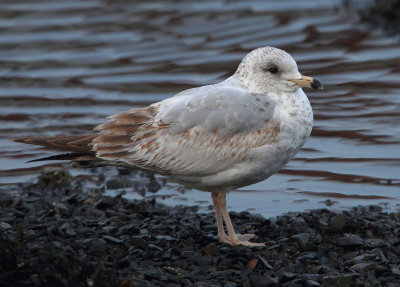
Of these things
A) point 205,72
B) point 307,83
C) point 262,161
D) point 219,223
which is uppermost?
point 307,83

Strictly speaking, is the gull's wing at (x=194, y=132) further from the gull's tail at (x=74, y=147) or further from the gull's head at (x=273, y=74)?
the gull's head at (x=273, y=74)

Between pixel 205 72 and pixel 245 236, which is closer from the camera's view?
pixel 245 236

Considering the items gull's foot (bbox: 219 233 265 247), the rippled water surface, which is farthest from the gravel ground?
the rippled water surface

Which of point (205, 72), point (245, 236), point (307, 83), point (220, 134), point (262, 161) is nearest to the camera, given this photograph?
point (262, 161)

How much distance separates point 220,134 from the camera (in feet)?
21.4

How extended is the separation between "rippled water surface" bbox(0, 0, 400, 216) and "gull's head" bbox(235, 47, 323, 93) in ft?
5.35

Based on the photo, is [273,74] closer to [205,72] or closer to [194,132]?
[194,132]

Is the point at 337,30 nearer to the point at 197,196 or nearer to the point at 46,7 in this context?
the point at 46,7

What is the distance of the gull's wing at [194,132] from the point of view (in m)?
6.45

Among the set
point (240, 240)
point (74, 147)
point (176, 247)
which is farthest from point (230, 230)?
point (74, 147)

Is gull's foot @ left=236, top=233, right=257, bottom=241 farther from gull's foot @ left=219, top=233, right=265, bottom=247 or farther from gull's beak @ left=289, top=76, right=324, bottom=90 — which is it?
gull's beak @ left=289, top=76, right=324, bottom=90

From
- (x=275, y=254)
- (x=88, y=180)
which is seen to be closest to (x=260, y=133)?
(x=275, y=254)

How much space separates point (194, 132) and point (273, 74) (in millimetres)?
809

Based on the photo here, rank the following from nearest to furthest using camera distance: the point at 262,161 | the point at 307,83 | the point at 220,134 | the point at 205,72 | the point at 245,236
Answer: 1. the point at 262,161
2. the point at 220,134
3. the point at 307,83
4. the point at 245,236
5. the point at 205,72
